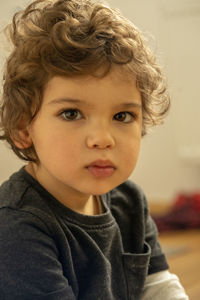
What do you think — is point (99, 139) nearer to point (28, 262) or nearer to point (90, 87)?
point (90, 87)

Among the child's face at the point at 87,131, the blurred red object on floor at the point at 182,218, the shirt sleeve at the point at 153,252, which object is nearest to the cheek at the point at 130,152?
the child's face at the point at 87,131

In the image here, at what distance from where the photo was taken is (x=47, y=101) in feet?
2.74

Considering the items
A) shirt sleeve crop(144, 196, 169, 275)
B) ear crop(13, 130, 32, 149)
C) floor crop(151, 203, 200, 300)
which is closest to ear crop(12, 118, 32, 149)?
ear crop(13, 130, 32, 149)

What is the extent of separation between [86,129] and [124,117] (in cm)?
9

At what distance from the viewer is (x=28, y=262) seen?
2.49 ft

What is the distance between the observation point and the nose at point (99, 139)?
0.80 meters

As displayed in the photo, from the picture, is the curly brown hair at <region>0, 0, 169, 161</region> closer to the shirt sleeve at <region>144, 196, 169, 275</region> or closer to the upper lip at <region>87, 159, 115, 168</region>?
the upper lip at <region>87, 159, 115, 168</region>

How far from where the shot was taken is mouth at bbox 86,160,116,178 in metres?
0.82

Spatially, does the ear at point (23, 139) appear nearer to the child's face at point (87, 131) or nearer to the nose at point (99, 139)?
the child's face at point (87, 131)

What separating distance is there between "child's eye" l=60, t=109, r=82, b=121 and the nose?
0.04m

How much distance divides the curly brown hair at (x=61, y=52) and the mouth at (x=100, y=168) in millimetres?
139

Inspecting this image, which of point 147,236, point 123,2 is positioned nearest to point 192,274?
point 147,236

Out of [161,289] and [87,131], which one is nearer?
[87,131]

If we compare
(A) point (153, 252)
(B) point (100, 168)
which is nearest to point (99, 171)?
(B) point (100, 168)
